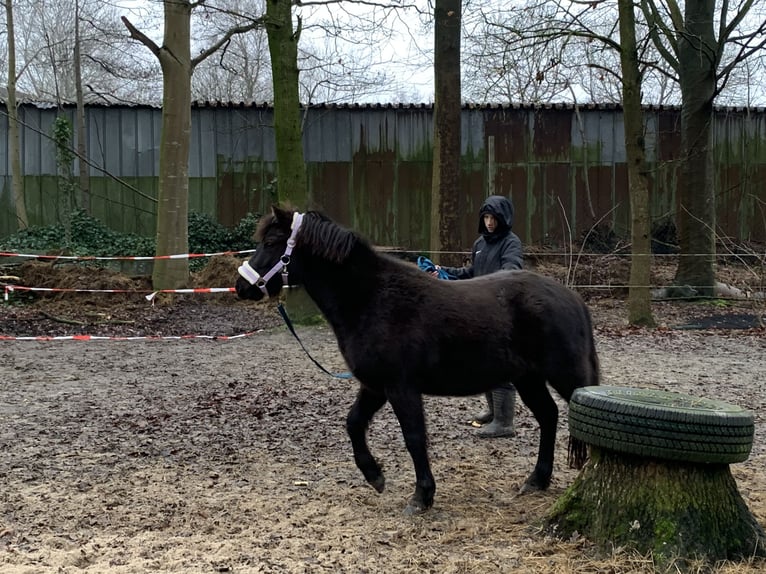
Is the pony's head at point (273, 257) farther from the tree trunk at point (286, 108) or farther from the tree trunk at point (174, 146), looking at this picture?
the tree trunk at point (174, 146)

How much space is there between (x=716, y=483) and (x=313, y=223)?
2.64 metres

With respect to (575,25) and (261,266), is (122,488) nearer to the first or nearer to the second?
(261,266)

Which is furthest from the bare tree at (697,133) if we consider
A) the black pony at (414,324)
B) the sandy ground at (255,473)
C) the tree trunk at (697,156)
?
the black pony at (414,324)

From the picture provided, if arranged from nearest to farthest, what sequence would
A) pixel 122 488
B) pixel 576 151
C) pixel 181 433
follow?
1. pixel 122 488
2. pixel 181 433
3. pixel 576 151

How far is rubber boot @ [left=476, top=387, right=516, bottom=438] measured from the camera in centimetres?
631

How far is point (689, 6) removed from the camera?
1574 centimetres

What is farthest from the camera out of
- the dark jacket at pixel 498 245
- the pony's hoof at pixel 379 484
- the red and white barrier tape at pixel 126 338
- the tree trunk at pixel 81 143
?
the tree trunk at pixel 81 143

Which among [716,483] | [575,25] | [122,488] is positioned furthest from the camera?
[575,25]

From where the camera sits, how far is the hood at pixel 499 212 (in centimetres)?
611

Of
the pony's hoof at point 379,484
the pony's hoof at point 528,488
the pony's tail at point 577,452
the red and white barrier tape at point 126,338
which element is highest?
the pony's tail at point 577,452

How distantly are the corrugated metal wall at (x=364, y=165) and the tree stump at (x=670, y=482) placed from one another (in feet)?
53.6

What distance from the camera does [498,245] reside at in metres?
6.27

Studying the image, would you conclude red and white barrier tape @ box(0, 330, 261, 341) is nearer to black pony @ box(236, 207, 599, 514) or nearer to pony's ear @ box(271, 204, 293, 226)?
black pony @ box(236, 207, 599, 514)

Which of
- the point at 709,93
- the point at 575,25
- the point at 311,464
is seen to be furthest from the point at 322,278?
the point at 709,93
